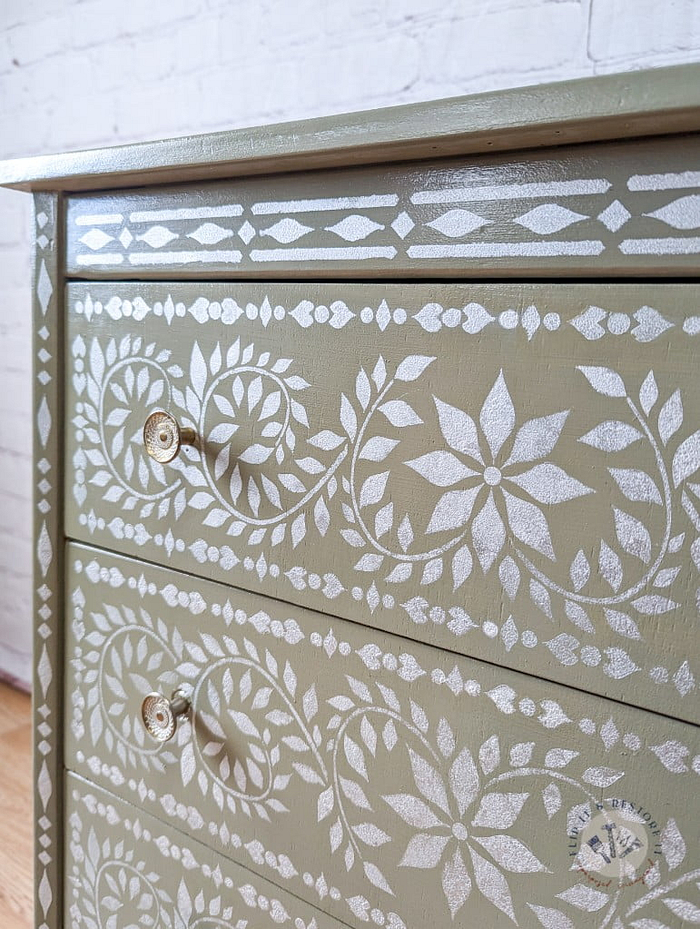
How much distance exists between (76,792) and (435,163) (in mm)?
632

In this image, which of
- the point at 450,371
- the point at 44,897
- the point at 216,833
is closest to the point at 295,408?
the point at 450,371

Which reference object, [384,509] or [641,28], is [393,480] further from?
[641,28]

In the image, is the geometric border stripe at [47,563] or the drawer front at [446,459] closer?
the drawer front at [446,459]

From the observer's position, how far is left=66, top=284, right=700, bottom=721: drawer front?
428 mm

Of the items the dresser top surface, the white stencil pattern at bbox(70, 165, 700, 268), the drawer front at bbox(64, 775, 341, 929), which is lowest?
the drawer front at bbox(64, 775, 341, 929)

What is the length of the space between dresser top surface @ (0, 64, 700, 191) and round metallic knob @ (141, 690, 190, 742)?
0.40m

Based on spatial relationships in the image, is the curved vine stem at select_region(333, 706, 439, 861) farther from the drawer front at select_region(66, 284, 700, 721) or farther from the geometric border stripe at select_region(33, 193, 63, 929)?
the geometric border stripe at select_region(33, 193, 63, 929)

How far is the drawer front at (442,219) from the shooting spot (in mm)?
415

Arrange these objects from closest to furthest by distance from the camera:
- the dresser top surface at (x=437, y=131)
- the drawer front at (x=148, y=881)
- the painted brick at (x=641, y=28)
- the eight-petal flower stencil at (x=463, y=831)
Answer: the dresser top surface at (x=437, y=131), the eight-petal flower stencil at (x=463, y=831), the drawer front at (x=148, y=881), the painted brick at (x=641, y=28)

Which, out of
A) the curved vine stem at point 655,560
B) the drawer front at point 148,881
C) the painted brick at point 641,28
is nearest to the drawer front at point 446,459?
the curved vine stem at point 655,560

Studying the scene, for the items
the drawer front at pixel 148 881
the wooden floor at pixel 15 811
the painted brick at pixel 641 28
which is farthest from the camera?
the wooden floor at pixel 15 811

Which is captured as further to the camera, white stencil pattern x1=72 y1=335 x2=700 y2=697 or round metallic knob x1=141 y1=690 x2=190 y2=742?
round metallic knob x1=141 y1=690 x2=190 y2=742

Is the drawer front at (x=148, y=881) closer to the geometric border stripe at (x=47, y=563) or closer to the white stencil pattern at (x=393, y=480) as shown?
the geometric border stripe at (x=47, y=563)

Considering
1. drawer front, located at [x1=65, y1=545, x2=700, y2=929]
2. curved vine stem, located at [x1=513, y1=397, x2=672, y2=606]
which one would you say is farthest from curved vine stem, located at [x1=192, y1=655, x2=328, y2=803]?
curved vine stem, located at [x1=513, y1=397, x2=672, y2=606]
